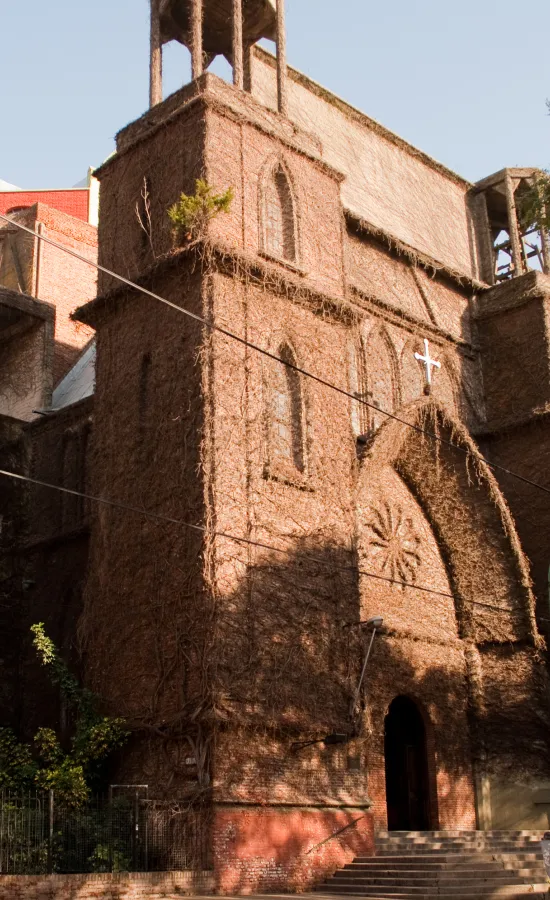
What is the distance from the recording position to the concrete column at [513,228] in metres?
29.3

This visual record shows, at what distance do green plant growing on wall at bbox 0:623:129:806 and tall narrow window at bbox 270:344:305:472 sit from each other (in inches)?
190

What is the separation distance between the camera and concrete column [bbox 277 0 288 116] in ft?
76.9

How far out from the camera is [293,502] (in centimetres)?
1933

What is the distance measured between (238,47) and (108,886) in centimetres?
1537

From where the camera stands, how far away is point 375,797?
20.9 metres

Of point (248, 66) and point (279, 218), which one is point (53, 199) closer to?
point (248, 66)

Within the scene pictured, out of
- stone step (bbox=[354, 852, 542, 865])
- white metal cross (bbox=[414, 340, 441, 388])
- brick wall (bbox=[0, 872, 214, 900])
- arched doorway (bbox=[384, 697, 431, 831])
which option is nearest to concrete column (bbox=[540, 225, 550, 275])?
white metal cross (bbox=[414, 340, 441, 388])

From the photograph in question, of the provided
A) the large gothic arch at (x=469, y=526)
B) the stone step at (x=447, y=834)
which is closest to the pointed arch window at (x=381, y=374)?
the large gothic arch at (x=469, y=526)

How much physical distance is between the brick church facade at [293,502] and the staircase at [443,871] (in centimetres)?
62

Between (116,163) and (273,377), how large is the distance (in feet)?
18.9

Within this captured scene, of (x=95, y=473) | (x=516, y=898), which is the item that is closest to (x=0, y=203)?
(x=95, y=473)

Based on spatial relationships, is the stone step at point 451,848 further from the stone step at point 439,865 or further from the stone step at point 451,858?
the stone step at point 439,865

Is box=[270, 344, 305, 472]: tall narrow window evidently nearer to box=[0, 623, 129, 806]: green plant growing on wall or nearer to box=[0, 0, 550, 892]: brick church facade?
box=[0, 0, 550, 892]: brick church facade

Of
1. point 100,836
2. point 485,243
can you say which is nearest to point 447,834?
point 100,836
